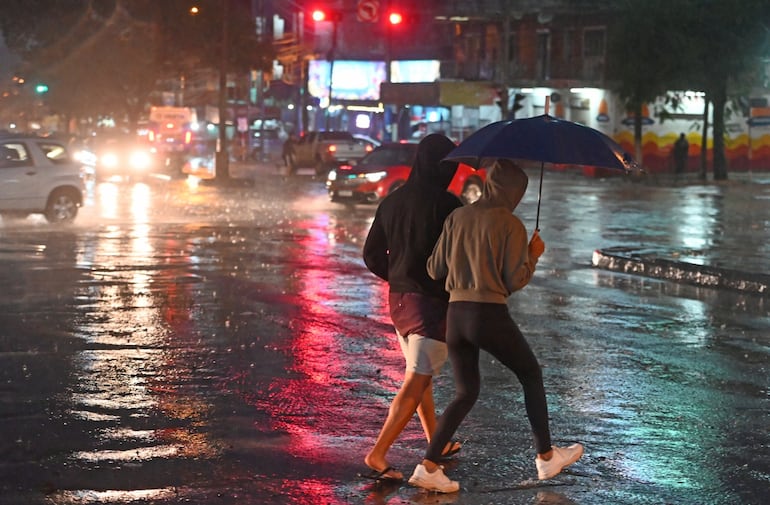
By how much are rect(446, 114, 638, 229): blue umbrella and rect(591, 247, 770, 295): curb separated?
934 centimetres

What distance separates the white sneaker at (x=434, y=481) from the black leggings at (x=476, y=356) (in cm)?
8

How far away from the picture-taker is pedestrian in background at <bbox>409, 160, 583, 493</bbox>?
6.32m

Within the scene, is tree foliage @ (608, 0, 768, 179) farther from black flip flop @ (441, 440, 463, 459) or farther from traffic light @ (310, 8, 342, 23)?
black flip flop @ (441, 440, 463, 459)

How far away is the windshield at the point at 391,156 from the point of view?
30953mm

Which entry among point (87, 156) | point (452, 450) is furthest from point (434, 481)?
point (87, 156)

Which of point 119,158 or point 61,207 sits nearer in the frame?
point 61,207

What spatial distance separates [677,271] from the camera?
1748 cm

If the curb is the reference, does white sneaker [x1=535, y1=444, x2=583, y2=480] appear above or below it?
above

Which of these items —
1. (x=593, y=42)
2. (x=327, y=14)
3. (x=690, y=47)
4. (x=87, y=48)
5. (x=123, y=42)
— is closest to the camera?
(x=327, y=14)

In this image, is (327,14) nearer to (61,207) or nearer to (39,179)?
(61,207)

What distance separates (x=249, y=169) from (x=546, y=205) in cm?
2734

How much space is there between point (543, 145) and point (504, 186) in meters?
0.56

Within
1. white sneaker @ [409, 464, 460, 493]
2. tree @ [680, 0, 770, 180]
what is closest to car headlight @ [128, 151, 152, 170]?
tree @ [680, 0, 770, 180]

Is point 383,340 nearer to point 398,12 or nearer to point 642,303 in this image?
point 642,303
